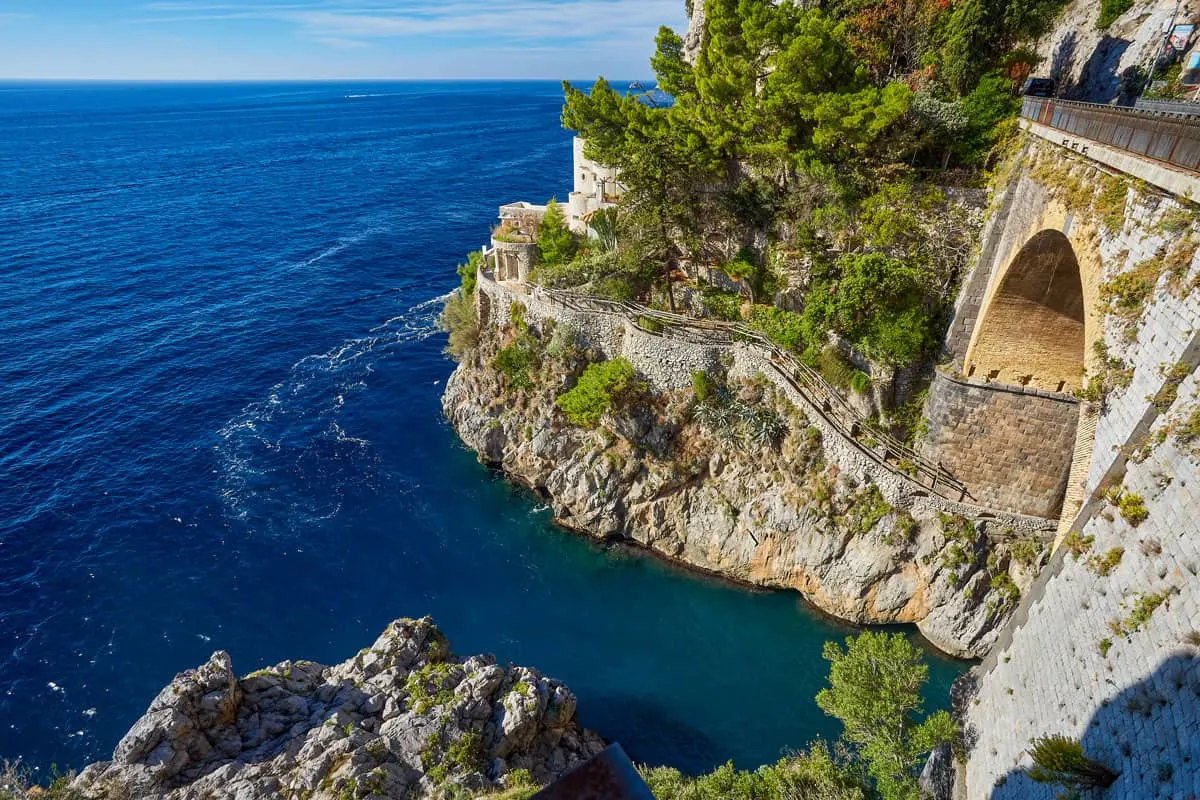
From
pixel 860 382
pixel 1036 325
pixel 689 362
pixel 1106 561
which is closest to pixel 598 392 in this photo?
pixel 689 362

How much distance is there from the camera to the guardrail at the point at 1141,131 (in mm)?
15094

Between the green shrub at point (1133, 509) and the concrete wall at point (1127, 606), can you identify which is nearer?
the concrete wall at point (1127, 606)

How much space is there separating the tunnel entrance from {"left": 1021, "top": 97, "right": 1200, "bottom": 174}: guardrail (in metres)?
3.63

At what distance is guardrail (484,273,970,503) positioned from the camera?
27.5 metres

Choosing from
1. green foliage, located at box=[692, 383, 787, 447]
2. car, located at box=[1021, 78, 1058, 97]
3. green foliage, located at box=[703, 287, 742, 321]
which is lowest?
green foliage, located at box=[692, 383, 787, 447]

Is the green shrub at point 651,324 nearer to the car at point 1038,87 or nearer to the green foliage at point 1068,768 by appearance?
the car at point 1038,87

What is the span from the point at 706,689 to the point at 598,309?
2099cm

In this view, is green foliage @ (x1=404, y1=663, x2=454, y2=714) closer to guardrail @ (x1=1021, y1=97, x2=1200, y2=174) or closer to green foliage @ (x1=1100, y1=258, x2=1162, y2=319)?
green foliage @ (x1=1100, y1=258, x2=1162, y2=319)

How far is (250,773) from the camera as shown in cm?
1922

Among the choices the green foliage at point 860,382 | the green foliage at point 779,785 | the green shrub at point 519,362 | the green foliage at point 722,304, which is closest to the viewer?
the green foliage at point 779,785

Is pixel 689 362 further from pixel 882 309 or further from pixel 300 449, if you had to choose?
pixel 300 449

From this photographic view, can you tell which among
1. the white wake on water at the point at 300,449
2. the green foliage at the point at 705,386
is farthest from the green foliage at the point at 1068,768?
the white wake on water at the point at 300,449

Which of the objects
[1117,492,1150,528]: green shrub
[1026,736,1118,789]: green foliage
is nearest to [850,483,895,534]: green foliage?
[1117,492,1150,528]: green shrub

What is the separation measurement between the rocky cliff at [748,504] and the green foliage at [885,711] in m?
8.37
